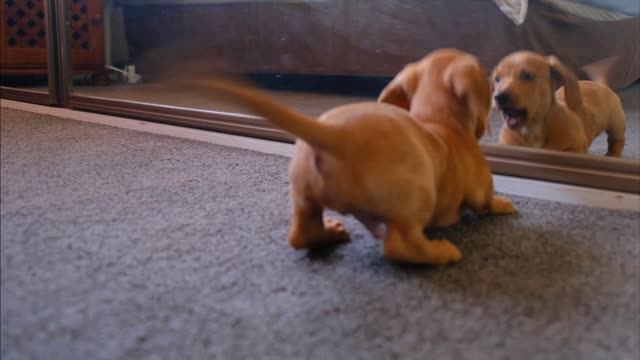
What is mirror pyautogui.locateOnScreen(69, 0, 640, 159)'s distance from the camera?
1329 mm

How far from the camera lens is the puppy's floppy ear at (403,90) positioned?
2.76 ft

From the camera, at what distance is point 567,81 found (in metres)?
1.12

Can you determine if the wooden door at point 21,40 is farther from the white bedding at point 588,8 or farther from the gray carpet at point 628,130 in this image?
the gray carpet at point 628,130

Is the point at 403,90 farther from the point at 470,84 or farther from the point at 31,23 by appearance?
the point at 31,23

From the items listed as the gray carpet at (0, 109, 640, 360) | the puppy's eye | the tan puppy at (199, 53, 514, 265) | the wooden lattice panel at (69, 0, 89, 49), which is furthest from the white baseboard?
the wooden lattice panel at (69, 0, 89, 49)

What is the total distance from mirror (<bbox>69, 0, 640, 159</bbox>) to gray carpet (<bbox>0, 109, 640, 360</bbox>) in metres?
0.28

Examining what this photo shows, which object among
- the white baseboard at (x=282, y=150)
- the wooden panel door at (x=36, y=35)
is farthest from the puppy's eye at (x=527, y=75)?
the wooden panel door at (x=36, y=35)

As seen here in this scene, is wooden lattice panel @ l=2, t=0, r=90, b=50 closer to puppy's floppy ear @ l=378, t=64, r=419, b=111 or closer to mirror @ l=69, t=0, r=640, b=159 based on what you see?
mirror @ l=69, t=0, r=640, b=159

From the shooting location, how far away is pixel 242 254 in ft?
2.28

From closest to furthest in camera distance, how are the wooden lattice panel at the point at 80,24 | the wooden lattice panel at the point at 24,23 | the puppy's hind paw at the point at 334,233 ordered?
the puppy's hind paw at the point at 334,233, the wooden lattice panel at the point at 24,23, the wooden lattice panel at the point at 80,24

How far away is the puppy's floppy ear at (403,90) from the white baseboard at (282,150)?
272 mm

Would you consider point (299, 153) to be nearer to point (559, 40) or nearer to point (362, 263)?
point (362, 263)

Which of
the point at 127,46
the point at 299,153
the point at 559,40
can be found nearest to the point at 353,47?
the point at 559,40

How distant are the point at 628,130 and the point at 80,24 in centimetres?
209
